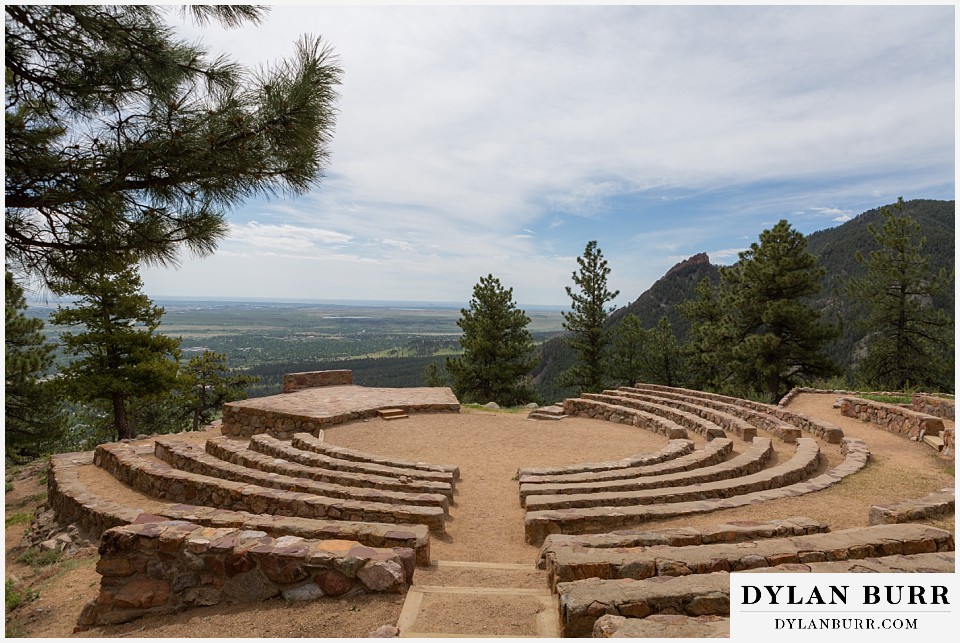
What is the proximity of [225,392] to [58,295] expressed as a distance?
25.2 meters

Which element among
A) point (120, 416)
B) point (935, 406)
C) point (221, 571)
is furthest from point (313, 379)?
point (935, 406)

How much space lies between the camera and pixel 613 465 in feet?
33.9

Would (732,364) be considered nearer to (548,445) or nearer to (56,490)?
(548,445)

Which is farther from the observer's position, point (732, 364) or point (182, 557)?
point (732, 364)

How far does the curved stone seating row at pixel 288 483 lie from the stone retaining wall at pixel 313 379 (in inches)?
388

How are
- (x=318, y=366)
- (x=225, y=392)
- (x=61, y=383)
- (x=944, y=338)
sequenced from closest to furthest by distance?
(x=61, y=383) → (x=944, y=338) → (x=225, y=392) → (x=318, y=366)

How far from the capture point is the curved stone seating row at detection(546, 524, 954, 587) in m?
4.79

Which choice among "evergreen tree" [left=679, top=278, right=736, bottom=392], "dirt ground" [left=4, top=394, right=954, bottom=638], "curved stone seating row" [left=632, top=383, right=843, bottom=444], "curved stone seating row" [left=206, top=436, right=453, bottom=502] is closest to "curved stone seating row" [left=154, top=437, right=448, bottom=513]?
"curved stone seating row" [left=206, top=436, right=453, bottom=502]

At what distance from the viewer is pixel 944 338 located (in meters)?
24.7

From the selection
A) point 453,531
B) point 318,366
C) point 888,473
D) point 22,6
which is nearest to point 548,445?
point 453,531

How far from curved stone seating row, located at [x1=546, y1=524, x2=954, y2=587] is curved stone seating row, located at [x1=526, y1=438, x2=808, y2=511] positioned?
228cm

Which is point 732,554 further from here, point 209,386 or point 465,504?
point 209,386

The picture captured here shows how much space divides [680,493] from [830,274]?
6947 centimetres

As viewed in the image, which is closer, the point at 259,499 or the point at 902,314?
the point at 259,499
